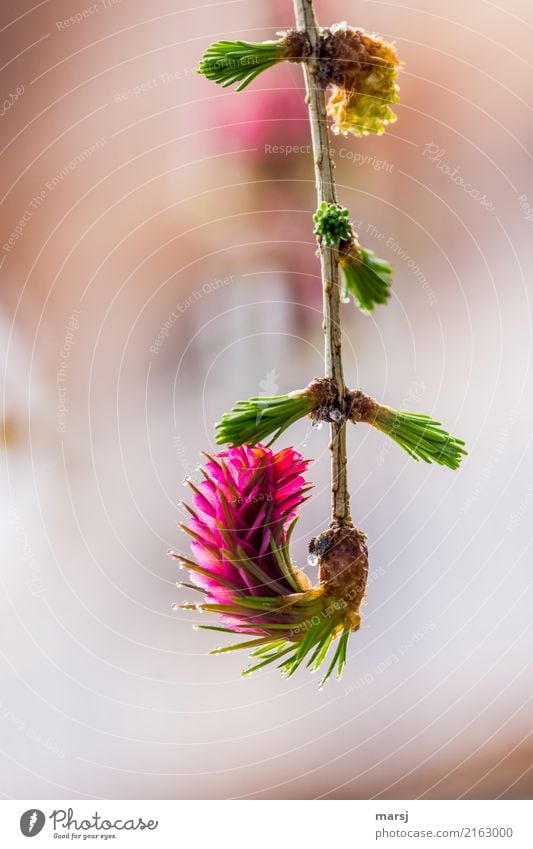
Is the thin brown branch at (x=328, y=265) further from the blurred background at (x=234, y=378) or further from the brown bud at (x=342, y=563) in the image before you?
the blurred background at (x=234, y=378)

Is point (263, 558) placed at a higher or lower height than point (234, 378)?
lower

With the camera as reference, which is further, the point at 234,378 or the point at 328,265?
the point at 234,378

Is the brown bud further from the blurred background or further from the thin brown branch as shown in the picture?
the blurred background

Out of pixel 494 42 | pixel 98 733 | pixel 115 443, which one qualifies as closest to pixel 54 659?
pixel 98 733

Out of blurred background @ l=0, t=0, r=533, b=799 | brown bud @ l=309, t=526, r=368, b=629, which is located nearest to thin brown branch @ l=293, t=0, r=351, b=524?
brown bud @ l=309, t=526, r=368, b=629

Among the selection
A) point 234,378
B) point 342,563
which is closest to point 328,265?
point 342,563

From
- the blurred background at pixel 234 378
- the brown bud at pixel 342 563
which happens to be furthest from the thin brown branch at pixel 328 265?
the blurred background at pixel 234 378

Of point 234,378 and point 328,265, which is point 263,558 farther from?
point 234,378

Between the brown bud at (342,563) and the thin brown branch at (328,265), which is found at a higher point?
the thin brown branch at (328,265)

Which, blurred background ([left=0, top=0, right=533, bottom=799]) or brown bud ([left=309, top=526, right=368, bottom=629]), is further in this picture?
blurred background ([left=0, top=0, right=533, bottom=799])
